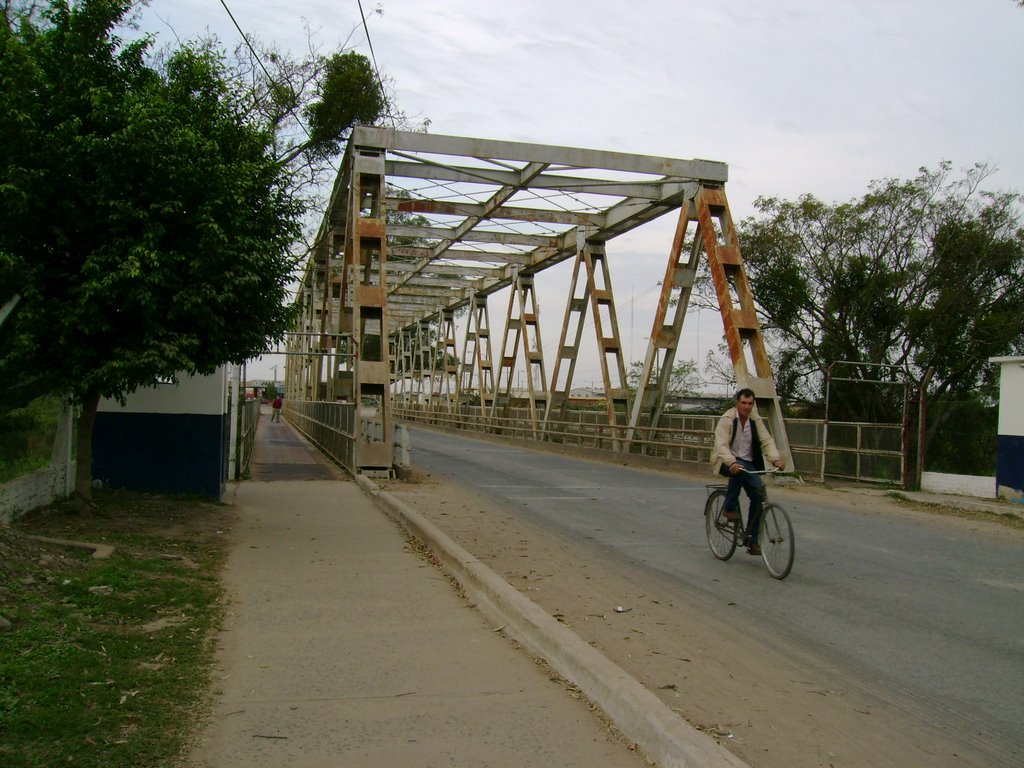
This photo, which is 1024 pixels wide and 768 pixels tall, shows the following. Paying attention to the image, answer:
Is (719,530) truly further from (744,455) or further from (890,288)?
(890,288)

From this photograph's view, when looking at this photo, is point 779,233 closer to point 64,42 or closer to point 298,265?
point 298,265

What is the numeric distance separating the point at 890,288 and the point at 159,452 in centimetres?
2183

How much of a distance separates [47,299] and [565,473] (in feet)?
41.2

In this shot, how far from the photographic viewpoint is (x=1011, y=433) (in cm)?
1486

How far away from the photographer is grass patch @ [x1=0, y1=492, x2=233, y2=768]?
12.3ft

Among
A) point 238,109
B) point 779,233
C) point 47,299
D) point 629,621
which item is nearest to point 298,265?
point 238,109

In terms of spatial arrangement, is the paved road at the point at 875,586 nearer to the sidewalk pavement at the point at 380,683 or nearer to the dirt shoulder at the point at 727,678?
the dirt shoulder at the point at 727,678

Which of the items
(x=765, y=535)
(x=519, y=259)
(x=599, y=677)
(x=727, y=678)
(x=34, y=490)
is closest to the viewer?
(x=599, y=677)

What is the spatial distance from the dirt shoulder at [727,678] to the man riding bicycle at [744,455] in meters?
1.21

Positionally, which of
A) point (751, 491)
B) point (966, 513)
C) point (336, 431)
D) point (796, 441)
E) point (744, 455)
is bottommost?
point (966, 513)

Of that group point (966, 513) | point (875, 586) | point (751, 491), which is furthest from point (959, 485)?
point (751, 491)

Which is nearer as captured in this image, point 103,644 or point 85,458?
point 103,644

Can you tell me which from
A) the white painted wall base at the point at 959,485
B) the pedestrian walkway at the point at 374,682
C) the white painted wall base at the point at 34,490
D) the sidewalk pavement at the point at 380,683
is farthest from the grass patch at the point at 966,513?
the white painted wall base at the point at 34,490

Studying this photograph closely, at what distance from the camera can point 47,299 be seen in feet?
27.5
